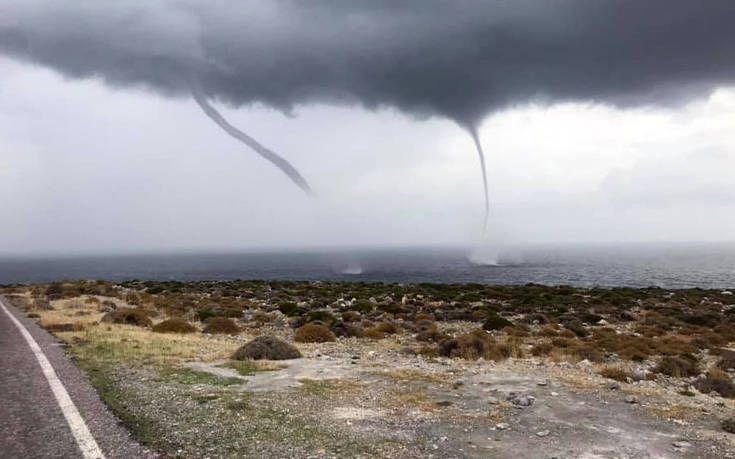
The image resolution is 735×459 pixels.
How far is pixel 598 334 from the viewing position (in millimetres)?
26531

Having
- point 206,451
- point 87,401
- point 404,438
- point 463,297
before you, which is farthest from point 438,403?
point 463,297

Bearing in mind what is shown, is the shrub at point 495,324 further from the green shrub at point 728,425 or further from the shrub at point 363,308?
the green shrub at point 728,425

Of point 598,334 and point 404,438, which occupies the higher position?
point 404,438

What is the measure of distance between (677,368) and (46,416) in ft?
61.9

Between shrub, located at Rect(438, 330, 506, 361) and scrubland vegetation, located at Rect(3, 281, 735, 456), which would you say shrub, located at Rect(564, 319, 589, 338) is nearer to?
scrubland vegetation, located at Rect(3, 281, 735, 456)

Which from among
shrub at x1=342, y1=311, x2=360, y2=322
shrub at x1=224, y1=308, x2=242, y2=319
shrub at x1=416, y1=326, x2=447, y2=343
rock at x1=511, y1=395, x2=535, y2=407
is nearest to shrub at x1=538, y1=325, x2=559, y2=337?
shrub at x1=416, y1=326, x2=447, y2=343

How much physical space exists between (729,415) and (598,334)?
15.8 m

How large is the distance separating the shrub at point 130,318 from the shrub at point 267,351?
1308cm

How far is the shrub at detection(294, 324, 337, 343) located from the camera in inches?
933

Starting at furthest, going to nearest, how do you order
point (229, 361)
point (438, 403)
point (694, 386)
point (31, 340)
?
point (31, 340) → point (229, 361) → point (694, 386) → point (438, 403)

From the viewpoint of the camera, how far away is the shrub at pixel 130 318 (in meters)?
28.3

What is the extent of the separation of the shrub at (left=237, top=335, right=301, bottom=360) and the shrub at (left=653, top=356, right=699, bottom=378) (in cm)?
1318

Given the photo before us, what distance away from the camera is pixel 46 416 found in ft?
31.3

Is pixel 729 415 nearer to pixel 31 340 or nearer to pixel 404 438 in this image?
pixel 404 438
